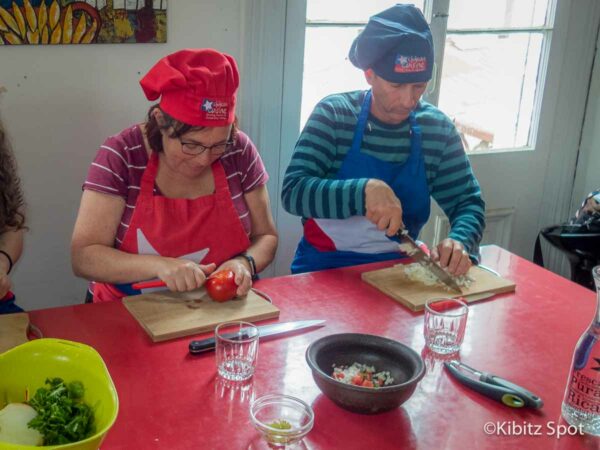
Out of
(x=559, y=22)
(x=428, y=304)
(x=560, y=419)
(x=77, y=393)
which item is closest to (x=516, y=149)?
(x=559, y=22)

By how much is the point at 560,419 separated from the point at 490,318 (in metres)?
0.41

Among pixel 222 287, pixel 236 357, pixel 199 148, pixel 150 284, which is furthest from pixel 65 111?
pixel 236 357

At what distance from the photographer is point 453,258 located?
1.75m

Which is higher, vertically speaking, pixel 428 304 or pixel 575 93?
pixel 575 93

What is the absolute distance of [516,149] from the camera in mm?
2998

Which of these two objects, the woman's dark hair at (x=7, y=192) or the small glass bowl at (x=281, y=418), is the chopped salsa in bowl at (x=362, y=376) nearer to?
the small glass bowl at (x=281, y=418)

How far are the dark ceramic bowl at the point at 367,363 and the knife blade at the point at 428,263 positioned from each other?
1.62 ft

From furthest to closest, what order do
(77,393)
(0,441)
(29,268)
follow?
(29,268)
(77,393)
(0,441)

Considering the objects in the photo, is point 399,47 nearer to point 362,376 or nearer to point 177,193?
Result: point 177,193

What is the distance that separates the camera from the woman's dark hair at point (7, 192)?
159cm

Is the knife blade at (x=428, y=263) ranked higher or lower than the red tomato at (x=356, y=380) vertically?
higher

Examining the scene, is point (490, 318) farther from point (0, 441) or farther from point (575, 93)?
point (575, 93)

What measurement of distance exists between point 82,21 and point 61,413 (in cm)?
136

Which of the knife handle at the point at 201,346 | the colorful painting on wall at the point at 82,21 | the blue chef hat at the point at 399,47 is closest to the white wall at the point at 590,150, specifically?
the blue chef hat at the point at 399,47
